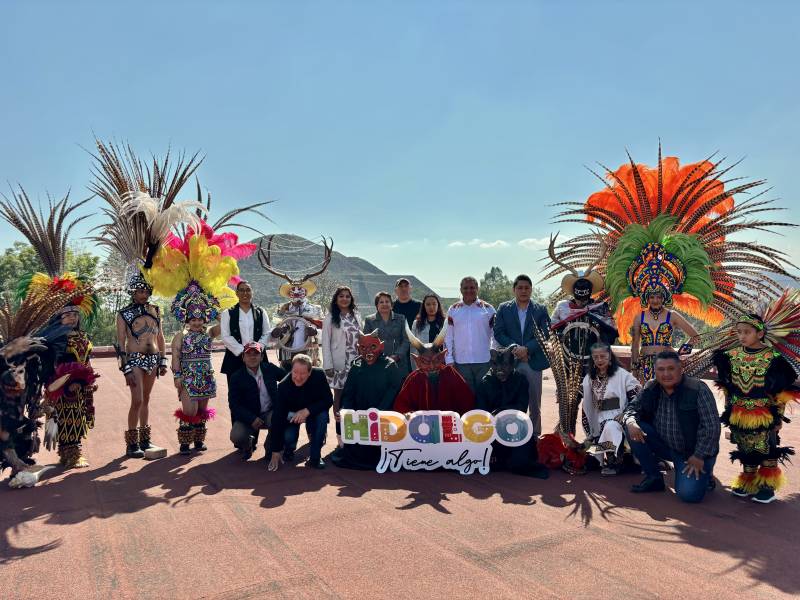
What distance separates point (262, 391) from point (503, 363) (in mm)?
2479

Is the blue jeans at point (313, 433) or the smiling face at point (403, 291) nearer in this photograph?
the blue jeans at point (313, 433)

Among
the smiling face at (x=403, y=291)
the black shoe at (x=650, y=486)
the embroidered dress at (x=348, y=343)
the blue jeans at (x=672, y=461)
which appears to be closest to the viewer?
the blue jeans at (x=672, y=461)

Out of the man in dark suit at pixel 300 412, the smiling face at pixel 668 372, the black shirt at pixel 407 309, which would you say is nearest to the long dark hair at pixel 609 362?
the smiling face at pixel 668 372

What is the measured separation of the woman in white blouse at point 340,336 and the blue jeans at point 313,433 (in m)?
0.69

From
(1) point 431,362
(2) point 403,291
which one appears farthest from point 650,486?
(2) point 403,291

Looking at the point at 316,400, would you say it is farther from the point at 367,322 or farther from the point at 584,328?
the point at 584,328

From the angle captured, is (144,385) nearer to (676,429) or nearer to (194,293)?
(194,293)

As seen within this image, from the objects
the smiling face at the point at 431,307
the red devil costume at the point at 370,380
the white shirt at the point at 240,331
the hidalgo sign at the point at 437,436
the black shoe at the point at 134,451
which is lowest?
the black shoe at the point at 134,451

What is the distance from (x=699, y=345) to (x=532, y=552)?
3.01 metres

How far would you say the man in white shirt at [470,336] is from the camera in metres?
5.62

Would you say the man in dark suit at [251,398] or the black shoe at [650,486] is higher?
the man in dark suit at [251,398]

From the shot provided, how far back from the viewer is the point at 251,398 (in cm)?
540

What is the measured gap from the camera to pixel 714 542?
3.29 meters

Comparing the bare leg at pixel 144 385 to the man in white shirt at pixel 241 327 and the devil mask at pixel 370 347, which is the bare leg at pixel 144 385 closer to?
the man in white shirt at pixel 241 327
